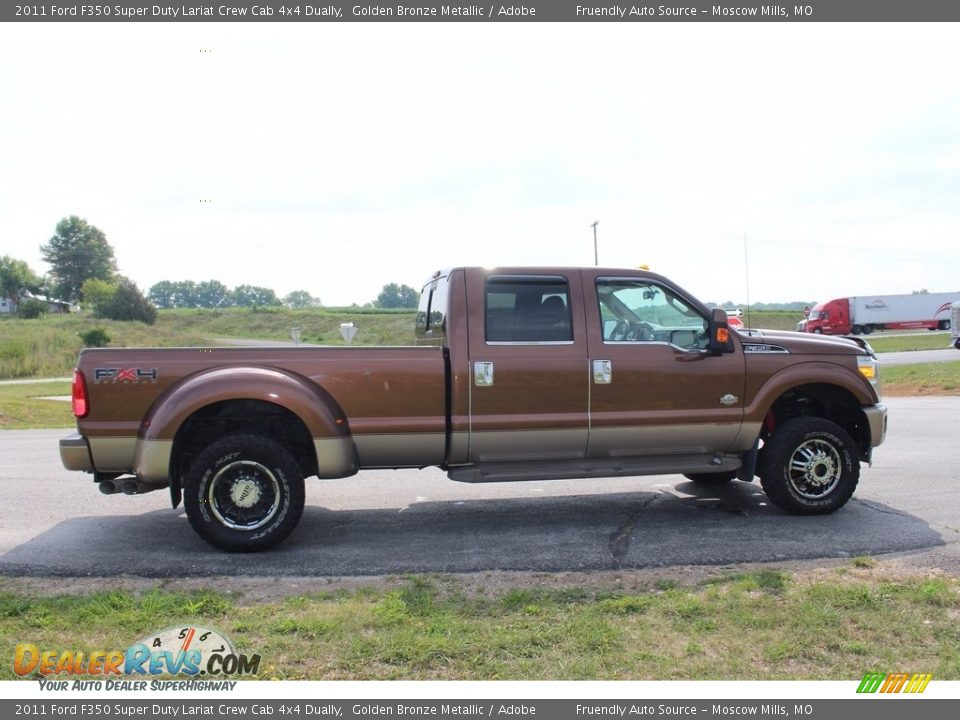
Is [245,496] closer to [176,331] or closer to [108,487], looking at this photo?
[108,487]

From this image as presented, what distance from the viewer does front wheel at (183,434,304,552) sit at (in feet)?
17.9

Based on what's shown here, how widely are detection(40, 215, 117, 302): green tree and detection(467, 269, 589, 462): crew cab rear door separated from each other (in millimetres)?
107283

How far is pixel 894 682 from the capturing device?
3.40 meters

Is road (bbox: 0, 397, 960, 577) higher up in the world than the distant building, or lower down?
lower down

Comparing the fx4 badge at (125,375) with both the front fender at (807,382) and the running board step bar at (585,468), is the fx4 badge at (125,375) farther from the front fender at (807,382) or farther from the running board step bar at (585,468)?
the front fender at (807,382)

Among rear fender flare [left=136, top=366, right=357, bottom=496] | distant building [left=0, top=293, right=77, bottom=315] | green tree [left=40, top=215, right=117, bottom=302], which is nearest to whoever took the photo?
rear fender flare [left=136, top=366, right=357, bottom=496]

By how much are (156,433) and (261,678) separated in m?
2.43

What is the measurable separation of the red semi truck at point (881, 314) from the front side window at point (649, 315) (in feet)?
155

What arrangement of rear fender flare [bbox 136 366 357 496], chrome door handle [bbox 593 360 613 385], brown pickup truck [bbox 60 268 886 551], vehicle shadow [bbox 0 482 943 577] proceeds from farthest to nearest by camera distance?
chrome door handle [bbox 593 360 613 385] < brown pickup truck [bbox 60 268 886 551] < rear fender flare [bbox 136 366 357 496] < vehicle shadow [bbox 0 482 943 577]

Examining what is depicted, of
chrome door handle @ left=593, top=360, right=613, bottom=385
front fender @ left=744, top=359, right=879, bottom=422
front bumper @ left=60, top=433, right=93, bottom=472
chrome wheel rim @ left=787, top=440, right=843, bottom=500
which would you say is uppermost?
chrome door handle @ left=593, top=360, right=613, bottom=385

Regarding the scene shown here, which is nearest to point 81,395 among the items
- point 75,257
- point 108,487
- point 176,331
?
point 108,487

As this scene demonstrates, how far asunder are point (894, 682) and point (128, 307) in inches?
2594

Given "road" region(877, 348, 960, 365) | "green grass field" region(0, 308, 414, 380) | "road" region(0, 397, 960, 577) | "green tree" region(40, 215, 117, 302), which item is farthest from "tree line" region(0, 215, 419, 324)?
"road" region(0, 397, 960, 577)

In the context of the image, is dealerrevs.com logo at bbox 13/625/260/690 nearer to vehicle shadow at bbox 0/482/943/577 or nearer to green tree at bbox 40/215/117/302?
vehicle shadow at bbox 0/482/943/577
